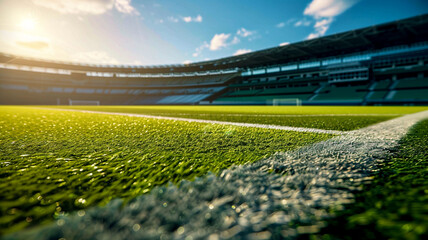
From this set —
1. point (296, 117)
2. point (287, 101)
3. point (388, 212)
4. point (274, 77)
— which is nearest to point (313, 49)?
point (287, 101)

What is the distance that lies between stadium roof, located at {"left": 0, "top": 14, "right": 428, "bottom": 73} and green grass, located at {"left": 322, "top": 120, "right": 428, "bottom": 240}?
31058mm

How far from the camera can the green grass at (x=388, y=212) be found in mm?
433

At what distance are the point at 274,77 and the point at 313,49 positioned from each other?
34.5 ft

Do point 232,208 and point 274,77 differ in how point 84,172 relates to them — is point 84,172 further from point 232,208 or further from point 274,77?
point 274,77

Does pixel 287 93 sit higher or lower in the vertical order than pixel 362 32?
lower

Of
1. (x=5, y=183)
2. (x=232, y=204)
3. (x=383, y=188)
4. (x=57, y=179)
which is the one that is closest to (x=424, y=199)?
(x=383, y=188)

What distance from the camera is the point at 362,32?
79.9ft

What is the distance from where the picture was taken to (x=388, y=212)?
50 cm

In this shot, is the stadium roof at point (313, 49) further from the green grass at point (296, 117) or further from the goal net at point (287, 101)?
the green grass at point (296, 117)

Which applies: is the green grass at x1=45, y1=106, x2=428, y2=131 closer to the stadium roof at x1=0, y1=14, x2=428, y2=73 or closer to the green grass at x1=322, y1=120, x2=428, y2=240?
the green grass at x1=322, y1=120, x2=428, y2=240

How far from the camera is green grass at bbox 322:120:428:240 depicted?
1.42 ft

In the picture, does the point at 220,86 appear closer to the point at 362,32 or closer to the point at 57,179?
the point at 362,32

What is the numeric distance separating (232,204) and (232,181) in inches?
6.2

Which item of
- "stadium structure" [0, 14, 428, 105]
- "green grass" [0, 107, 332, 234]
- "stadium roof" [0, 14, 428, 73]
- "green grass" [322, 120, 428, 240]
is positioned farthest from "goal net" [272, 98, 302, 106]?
"green grass" [322, 120, 428, 240]
